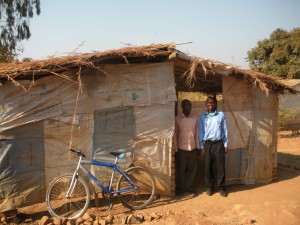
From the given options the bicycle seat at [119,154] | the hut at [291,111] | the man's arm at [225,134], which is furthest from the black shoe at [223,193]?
the hut at [291,111]

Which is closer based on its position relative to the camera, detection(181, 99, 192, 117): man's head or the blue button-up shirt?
the blue button-up shirt

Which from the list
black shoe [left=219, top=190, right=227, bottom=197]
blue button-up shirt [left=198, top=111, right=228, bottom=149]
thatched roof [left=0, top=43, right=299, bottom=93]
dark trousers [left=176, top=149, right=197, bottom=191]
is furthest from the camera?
dark trousers [left=176, top=149, right=197, bottom=191]

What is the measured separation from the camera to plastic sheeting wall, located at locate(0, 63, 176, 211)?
5.30 metres

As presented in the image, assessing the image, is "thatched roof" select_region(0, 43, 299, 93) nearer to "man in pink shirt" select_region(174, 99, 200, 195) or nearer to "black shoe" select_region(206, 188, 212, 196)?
"man in pink shirt" select_region(174, 99, 200, 195)

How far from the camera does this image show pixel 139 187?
5965 mm

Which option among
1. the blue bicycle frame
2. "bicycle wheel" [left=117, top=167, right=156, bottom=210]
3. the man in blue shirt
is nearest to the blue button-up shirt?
the man in blue shirt

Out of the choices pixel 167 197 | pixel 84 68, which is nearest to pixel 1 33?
pixel 84 68

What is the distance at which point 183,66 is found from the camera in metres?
6.74

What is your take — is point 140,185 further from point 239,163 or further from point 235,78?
point 235,78

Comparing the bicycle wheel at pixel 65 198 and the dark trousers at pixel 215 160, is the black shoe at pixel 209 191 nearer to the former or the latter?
the dark trousers at pixel 215 160

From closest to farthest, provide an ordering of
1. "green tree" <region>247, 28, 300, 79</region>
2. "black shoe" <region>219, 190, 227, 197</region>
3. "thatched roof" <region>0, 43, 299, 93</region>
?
1. "thatched roof" <region>0, 43, 299, 93</region>
2. "black shoe" <region>219, 190, 227, 197</region>
3. "green tree" <region>247, 28, 300, 79</region>

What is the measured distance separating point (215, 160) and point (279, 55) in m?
18.0

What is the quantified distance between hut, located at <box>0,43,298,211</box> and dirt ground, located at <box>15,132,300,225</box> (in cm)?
50

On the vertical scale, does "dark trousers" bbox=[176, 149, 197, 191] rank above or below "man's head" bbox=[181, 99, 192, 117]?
below
